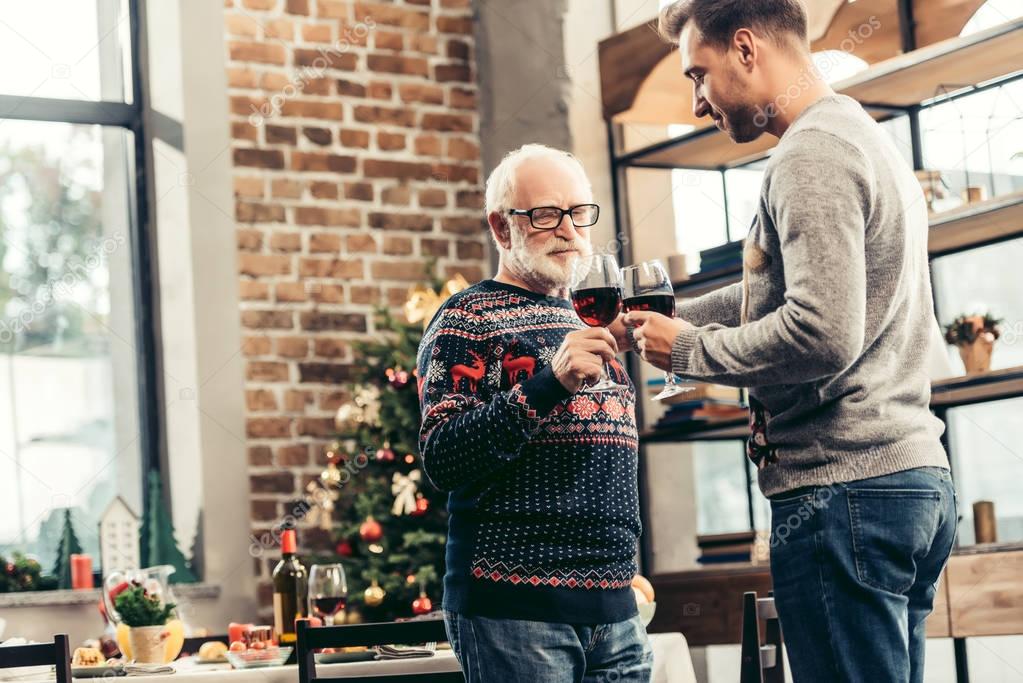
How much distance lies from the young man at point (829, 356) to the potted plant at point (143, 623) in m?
1.37

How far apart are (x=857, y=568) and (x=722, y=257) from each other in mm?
2861

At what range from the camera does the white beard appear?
2.09 m

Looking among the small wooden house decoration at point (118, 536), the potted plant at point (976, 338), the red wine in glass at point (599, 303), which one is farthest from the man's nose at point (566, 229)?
the small wooden house decoration at point (118, 536)

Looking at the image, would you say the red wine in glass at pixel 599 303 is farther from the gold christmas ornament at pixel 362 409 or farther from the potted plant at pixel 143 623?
the gold christmas ornament at pixel 362 409

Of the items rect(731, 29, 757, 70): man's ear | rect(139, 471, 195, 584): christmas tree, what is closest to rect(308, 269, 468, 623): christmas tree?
rect(139, 471, 195, 584): christmas tree

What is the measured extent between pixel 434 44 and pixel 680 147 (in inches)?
51.7

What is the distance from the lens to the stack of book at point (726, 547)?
434 cm

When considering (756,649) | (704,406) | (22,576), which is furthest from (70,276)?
(756,649)

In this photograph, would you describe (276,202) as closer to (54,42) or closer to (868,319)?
(54,42)

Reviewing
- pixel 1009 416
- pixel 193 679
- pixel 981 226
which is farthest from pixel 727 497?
pixel 193 679

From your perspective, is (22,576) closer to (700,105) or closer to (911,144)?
(911,144)

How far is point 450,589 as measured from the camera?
1.96 meters

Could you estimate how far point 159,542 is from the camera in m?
4.68

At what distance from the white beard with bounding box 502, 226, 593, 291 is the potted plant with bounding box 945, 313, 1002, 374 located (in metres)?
1.92
